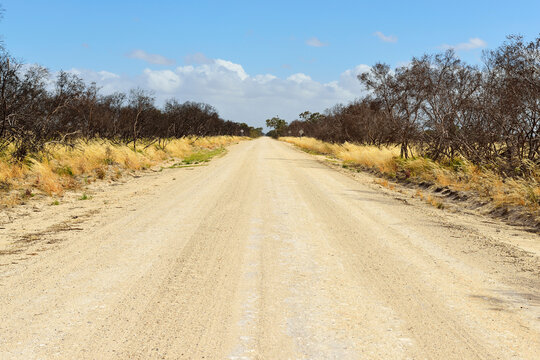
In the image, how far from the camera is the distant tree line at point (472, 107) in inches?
468

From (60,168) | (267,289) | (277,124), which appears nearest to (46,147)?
(60,168)

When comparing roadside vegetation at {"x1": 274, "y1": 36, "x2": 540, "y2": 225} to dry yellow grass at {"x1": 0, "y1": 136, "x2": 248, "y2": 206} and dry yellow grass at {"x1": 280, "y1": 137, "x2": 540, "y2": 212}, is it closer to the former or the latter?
dry yellow grass at {"x1": 280, "y1": 137, "x2": 540, "y2": 212}

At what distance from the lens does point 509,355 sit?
10.4 ft

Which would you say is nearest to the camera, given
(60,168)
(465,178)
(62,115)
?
(465,178)

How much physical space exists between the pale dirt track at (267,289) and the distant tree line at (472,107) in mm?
5179

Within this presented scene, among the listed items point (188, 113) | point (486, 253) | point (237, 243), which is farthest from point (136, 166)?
point (188, 113)

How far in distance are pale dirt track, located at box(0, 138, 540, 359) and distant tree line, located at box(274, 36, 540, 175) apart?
518 centimetres

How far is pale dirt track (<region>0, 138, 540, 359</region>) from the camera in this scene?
3.26m

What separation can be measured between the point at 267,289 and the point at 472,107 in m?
14.3

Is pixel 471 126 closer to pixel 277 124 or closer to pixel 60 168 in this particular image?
pixel 60 168

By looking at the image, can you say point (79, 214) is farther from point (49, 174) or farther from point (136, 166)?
point (136, 166)

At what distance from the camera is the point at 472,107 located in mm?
15812

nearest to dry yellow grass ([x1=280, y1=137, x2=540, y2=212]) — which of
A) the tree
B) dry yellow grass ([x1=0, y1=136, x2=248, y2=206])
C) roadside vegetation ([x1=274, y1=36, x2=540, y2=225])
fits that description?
roadside vegetation ([x1=274, y1=36, x2=540, y2=225])

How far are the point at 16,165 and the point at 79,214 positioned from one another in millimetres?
5808
